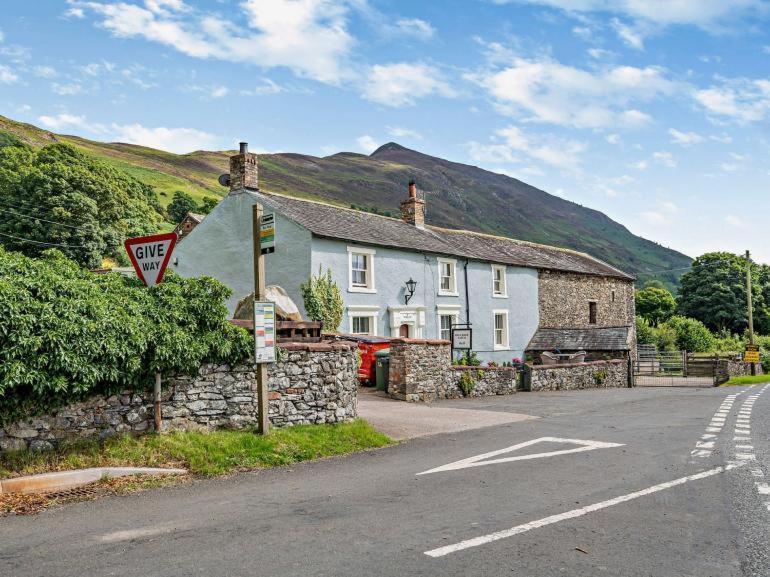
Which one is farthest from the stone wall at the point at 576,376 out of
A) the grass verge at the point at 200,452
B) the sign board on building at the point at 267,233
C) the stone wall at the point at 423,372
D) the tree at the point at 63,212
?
the tree at the point at 63,212

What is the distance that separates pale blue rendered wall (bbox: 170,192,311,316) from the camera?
24375 mm

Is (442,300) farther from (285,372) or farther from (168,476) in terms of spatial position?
(168,476)

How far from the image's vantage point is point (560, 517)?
20.3ft

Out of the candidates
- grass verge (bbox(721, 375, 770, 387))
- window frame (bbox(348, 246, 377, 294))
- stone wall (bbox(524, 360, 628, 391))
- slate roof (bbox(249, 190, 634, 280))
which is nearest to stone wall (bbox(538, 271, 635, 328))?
slate roof (bbox(249, 190, 634, 280))

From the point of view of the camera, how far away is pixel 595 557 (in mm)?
5039

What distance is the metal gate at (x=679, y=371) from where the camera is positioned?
110 ft

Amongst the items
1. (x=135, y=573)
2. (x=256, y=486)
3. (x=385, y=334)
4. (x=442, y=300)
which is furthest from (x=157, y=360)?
(x=442, y=300)

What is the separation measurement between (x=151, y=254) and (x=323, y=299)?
15.0m

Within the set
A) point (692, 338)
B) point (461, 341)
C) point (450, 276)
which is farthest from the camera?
point (692, 338)

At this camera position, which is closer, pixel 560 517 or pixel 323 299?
pixel 560 517

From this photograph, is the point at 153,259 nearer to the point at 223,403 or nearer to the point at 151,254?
the point at 151,254

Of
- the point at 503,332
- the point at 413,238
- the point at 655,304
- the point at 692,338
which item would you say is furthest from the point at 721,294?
the point at 413,238

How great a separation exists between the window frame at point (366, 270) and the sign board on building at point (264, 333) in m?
15.1

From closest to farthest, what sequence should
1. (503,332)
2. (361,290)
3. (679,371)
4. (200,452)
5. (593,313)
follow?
(200,452) → (361,290) → (503,332) → (679,371) → (593,313)
